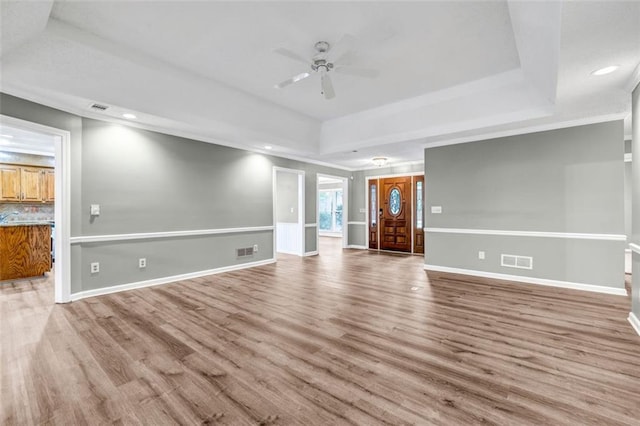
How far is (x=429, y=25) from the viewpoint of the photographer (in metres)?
2.94

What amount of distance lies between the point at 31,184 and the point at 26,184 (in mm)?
79

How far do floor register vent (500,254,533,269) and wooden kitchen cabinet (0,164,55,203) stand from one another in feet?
31.8

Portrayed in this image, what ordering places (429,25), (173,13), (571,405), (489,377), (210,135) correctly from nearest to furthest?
1. (571,405)
2. (489,377)
3. (173,13)
4. (429,25)
5. (210,135)

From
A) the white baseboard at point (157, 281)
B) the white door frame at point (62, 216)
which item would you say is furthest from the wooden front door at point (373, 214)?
the white door frame at point (62, 216)

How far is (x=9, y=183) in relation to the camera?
6.19 meters

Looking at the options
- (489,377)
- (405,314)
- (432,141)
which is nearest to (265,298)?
(405,314)

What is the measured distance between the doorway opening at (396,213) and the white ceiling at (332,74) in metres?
3.14

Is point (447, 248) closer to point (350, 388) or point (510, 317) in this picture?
point (510, 317)

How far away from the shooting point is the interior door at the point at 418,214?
801cm

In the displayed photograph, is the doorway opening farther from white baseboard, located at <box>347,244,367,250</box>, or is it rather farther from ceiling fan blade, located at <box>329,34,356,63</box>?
ceiling fan blade, located at <box>329,34,356,63</box>

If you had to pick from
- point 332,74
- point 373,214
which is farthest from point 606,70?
point 373,214

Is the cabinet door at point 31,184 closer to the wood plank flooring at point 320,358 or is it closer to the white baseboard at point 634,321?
the wood plank flooring at point 320,358

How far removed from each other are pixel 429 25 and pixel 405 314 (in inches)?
124

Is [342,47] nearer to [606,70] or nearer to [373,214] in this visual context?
[606,70]
